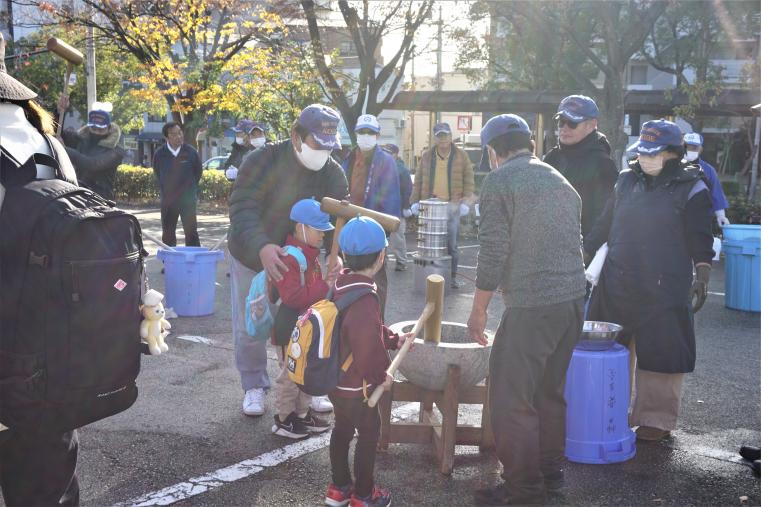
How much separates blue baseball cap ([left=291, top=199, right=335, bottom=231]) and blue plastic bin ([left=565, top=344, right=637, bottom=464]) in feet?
5.19

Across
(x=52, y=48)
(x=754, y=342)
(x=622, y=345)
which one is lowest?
(x=754, y=342)

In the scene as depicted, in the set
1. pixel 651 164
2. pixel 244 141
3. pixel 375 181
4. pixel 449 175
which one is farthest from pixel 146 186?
pixel 651 164

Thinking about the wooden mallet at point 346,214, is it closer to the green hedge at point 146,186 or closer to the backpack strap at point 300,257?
the backpack strap at point 300,257

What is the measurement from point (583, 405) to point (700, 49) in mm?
30468

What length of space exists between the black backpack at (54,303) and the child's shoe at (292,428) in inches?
93.8

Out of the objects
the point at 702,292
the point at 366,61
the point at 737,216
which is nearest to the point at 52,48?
the point at 702,292

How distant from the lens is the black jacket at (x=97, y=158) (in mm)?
7398

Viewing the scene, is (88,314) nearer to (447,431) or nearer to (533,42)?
(447,431)

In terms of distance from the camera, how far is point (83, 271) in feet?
6.95

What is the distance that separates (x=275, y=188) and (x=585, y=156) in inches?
82.2

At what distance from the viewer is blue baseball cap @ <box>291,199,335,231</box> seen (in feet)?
13.7

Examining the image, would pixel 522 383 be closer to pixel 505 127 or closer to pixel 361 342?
pixel 361 342

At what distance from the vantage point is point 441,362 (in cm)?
409

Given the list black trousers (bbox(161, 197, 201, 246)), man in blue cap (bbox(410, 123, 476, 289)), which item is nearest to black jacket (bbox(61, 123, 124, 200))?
black trousers (bbox(161, 197, 201, 246))
